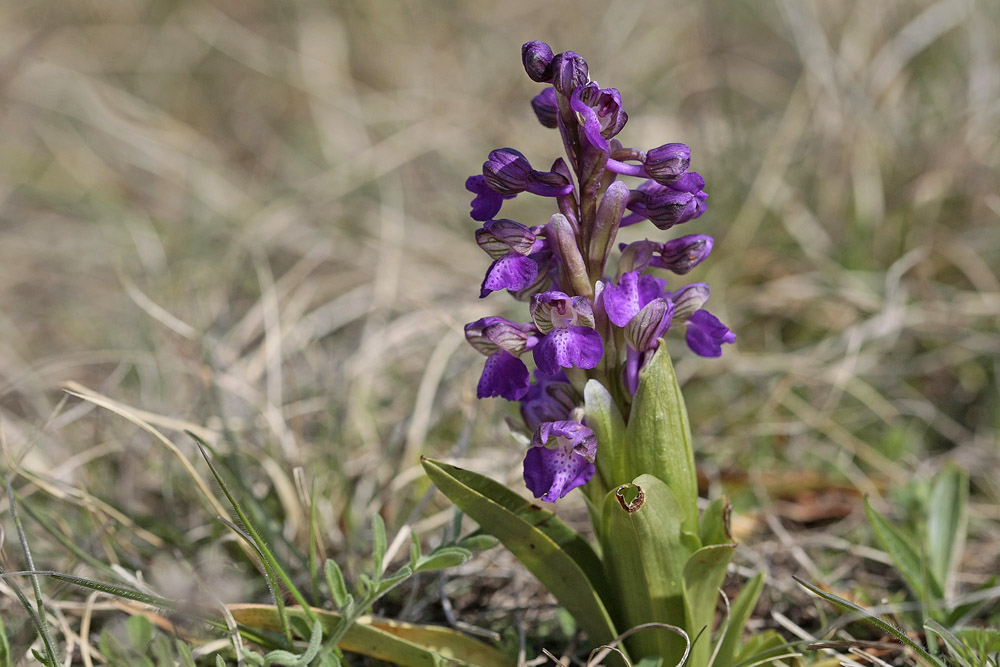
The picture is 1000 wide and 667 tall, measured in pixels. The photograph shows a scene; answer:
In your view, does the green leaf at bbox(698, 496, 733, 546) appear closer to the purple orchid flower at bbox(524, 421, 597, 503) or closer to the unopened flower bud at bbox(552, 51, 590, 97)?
the purple orchid flower at bbox(524, 421, 597, 503)

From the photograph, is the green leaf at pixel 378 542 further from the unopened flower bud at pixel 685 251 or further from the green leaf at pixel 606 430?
the unopened flower bud at pixel 685 251

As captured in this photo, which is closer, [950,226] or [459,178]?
[950,226]

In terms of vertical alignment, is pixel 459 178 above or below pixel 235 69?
below

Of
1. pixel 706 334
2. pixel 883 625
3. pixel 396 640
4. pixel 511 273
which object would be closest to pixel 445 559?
pixel 396 640

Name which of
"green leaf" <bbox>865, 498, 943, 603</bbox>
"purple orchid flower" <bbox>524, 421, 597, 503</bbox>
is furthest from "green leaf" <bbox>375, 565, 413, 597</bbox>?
"green leaf" <bbox>865, 498, 943, 603</bbox>

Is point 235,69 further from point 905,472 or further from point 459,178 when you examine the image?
point 905,472

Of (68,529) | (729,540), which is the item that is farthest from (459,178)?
(729,540)
